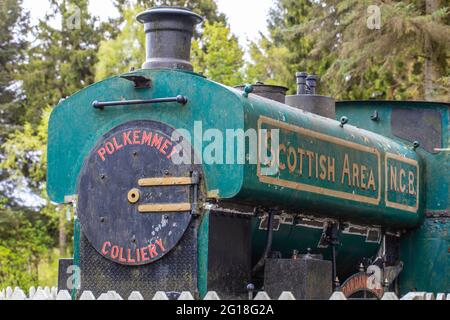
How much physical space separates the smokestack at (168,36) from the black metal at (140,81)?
373mm

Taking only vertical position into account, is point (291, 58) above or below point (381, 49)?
above

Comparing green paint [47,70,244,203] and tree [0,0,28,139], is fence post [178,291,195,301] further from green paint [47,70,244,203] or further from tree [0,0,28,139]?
tree [0,0,28,139]

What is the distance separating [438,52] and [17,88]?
1785 centimetres

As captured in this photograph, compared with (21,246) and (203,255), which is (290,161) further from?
(21,246)

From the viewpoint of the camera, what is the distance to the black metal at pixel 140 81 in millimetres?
7879

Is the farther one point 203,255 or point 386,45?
point 386,45

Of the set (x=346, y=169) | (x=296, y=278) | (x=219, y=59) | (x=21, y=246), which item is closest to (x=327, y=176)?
(x=346, y=169)

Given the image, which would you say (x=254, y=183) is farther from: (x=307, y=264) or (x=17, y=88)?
(x=17, y=88)

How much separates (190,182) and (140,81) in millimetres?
1030

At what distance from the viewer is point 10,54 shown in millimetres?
34062

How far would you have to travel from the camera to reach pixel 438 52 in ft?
70.9

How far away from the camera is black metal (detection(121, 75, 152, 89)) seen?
788cm

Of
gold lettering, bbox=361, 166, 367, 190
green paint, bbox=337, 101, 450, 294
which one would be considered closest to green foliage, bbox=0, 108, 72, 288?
green paint, bbox=337, 101, 450, 294

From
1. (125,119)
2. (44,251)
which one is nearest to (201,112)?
(125,119)
